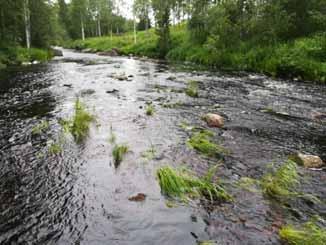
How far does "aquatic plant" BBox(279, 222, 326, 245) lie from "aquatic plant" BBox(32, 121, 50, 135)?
7160 millimetres

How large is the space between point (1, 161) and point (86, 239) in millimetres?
3745

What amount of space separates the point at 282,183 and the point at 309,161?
1.49m

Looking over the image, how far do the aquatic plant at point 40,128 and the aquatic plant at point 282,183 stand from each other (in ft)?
21.3

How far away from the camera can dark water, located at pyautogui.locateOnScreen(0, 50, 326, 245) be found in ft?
14.6

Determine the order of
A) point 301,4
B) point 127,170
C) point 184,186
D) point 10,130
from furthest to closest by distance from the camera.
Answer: point 301,4
point 10,130
point 127,170
point 184,186

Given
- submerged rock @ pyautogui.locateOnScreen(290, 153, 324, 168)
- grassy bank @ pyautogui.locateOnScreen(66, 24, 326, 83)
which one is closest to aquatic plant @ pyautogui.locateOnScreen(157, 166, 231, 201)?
submerged rock @ pyautogui.locateOnScreen(290, 153, 324, 168)

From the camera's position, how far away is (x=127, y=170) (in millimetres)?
6402

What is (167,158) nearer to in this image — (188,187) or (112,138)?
(188,187)

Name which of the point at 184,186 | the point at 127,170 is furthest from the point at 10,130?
the point at 184,186

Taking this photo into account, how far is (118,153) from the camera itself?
684 cm

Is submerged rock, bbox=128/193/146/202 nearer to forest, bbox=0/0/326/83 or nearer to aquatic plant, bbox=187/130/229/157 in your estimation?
aquatic plant, bbox=187/130/229/157

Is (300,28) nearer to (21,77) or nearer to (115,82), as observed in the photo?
(115,82)

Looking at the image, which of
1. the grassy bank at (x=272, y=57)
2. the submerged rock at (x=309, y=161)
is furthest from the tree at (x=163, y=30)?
the submerged rock at (x=309, y=161)

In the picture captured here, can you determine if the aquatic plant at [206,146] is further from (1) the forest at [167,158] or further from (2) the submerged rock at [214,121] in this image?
(2) the submerged rock at [214,121]
